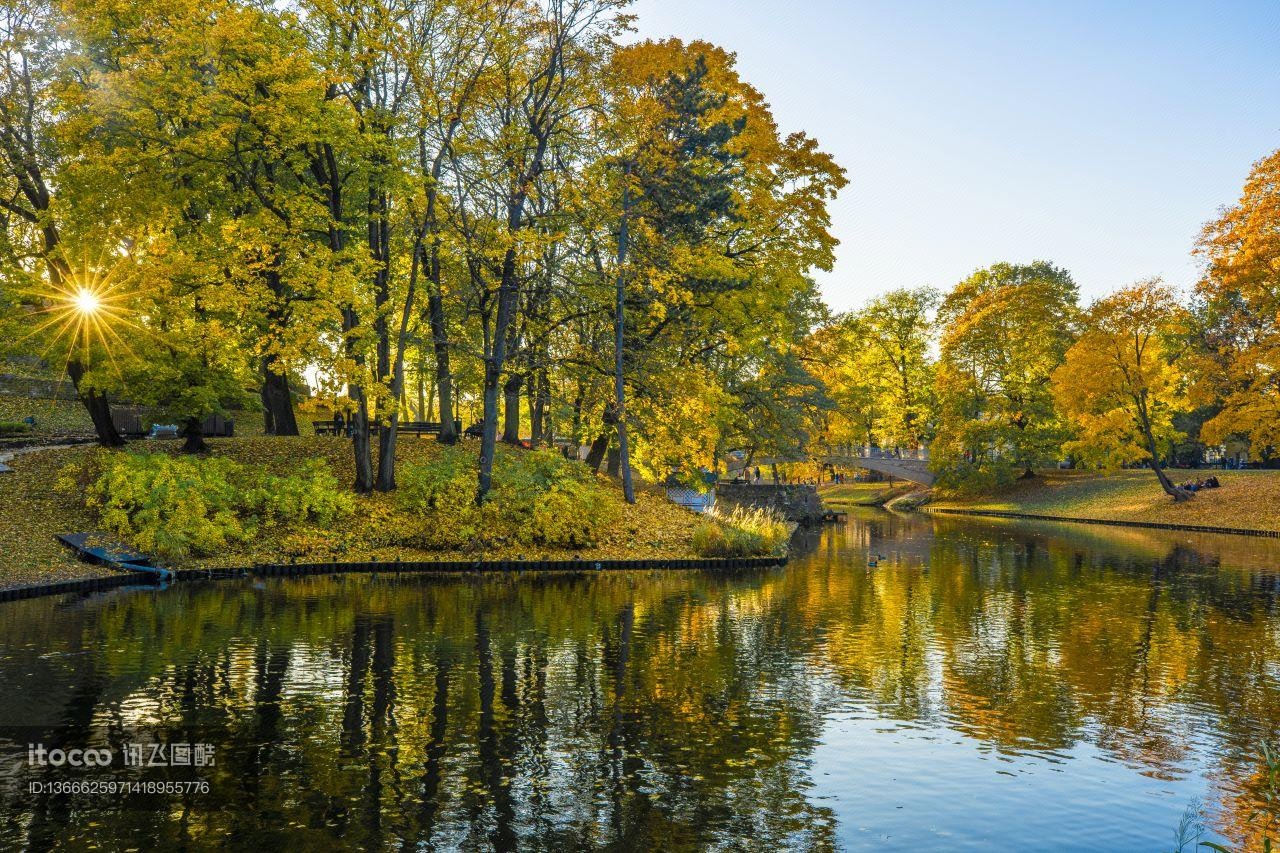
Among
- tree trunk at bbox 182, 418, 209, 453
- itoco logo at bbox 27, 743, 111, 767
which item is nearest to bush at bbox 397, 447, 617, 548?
tree trunk at bbox 182, 418, 209, 453

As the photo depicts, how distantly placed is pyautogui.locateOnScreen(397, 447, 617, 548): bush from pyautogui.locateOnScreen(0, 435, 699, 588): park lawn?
1.31ft

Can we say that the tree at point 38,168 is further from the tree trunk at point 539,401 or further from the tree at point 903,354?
the tree at point 903,354

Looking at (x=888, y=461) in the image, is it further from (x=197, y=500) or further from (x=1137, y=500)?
(x=197, y=500)

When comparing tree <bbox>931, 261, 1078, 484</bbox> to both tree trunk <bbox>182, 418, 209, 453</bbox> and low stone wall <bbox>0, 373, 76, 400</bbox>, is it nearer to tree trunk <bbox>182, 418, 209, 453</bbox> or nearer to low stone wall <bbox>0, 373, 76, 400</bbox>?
tree trunk <bbox>182, 418, 209, 453</bbox>

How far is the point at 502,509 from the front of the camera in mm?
29750

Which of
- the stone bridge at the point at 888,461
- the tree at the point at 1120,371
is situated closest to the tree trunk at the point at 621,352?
the tree at the point at 1120,371

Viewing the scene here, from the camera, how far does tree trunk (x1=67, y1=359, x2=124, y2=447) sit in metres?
29.5

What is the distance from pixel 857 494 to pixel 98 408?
63.8m

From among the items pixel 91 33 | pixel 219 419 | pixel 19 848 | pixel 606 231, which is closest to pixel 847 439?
pixel 606 231

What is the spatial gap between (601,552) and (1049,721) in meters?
18.2

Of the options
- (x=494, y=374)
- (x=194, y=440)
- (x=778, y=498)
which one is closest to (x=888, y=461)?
(x=778, y=498)

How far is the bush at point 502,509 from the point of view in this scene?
28.8m

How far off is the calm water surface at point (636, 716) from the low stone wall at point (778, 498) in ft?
98.1

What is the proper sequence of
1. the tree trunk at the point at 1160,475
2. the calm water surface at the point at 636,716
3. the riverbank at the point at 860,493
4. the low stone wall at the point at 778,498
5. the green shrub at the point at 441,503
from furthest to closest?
1. the riverbank at the point at 860,493
2. the low stone wall at the point at 778,498
3. the tree trunk at the point at 1160,475
4. the green shrub at the point at 441,503
5. the calm water surface at the point at 636,716
